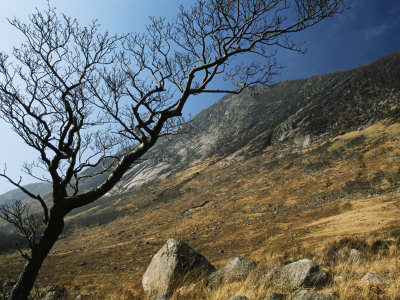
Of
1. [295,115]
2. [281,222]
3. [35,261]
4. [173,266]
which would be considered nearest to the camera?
[35,261]

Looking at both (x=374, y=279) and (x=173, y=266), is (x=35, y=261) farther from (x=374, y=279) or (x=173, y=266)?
(x=374, y=279)

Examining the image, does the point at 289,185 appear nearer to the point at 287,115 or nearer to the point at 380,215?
the point at 380,215

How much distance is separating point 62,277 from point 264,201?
25784mm

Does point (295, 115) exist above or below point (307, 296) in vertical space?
above

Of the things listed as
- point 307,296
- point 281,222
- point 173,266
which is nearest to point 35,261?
point 173,266

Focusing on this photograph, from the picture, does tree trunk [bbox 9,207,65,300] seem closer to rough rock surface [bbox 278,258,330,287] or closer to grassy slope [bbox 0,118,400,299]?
grassy slope [bbox 0,118,400,299]

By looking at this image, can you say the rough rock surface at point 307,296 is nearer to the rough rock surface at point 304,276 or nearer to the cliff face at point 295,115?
the rough rock surface at point 304,276

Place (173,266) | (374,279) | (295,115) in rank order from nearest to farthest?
(374,279)
(173,266)
(295,115)

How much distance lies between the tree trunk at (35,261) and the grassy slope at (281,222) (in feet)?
4.43

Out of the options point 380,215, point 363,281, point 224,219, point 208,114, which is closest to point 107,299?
point 363,281

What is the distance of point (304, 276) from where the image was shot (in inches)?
156

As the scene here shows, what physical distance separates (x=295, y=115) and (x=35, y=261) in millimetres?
79946

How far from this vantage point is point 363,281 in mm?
3283

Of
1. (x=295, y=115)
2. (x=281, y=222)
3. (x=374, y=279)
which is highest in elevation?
(x=295, y=115)
